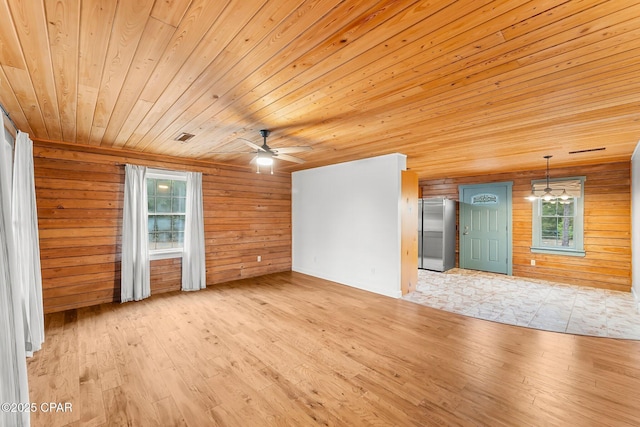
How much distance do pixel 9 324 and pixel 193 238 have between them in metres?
3.74

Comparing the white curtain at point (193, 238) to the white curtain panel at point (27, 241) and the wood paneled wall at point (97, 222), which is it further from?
Answer: the white curtain panel at point (27, 241)

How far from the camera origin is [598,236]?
5.44 metres

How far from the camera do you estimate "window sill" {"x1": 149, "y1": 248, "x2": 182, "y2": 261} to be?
15.9 feet

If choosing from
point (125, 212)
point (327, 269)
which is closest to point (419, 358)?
point (327, 269)

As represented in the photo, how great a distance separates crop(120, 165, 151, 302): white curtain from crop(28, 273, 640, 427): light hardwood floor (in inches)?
21.4

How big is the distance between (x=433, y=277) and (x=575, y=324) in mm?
2723

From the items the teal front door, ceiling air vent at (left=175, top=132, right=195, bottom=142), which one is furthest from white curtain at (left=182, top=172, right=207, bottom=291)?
the teal front door

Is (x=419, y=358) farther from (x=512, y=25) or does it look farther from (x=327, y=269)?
(x=327, y=269)

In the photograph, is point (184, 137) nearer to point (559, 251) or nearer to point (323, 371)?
point (323, 371)

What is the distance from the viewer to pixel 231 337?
10.4 feet

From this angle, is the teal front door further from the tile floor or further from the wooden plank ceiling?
the wooden plank ceiling

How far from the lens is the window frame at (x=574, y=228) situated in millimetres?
5598

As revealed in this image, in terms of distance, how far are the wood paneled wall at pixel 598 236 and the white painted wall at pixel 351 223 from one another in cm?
375

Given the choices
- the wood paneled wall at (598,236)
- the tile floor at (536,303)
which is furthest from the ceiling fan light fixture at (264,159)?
the wood paneled wall at (598,236)
